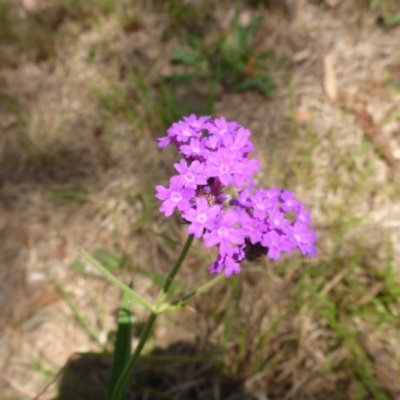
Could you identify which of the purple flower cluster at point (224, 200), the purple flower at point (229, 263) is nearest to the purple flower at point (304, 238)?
the purple flower cluster at point (224, 200)

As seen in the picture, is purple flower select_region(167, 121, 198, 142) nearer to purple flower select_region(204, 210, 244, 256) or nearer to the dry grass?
purple flower select_region(204, 210, 244, 256)

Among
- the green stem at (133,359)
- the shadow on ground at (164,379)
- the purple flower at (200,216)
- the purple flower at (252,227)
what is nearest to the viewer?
the purple flower at (200,216)

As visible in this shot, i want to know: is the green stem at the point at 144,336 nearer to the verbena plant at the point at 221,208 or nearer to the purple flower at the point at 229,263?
the verbena plant at the point at 221,208

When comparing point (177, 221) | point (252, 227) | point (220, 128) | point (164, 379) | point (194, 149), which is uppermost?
point (177, 221)

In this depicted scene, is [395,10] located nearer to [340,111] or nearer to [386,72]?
[386,72]

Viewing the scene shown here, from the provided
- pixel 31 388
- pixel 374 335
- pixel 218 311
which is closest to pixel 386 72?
pixel 374 335

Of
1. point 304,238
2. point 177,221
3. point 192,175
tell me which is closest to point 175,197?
point 192,175

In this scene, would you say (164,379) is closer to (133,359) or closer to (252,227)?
(133,359)
